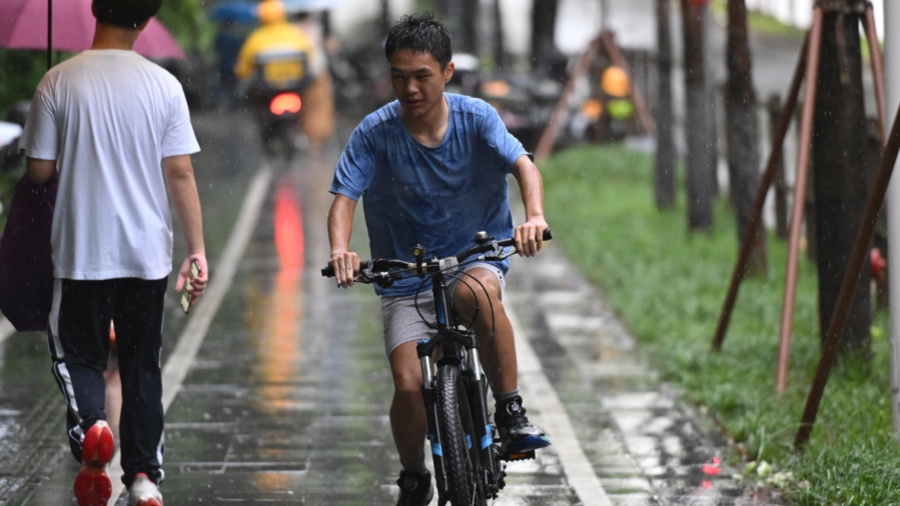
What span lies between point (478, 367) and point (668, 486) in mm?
1784

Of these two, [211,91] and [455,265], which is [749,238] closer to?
[455,265]

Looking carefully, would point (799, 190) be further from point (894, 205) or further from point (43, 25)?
point (43, 25)

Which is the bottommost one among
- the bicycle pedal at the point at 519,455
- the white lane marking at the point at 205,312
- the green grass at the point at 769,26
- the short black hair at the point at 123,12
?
the white lane marking at the point at 205,312

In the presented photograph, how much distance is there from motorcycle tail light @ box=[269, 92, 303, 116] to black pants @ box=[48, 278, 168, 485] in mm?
19378

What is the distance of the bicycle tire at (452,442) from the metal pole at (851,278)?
7.34 feet

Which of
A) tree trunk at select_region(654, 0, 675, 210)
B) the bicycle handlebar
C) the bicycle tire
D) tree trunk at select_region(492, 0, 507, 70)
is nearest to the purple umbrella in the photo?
the bicycle handlebar

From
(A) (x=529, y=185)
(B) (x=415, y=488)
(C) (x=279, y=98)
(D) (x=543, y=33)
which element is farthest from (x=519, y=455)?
(D) (x=543, y=33)

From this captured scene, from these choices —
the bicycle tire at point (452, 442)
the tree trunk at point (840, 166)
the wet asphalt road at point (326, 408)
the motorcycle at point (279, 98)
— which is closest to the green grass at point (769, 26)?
the motorcycle at point (279, 98)

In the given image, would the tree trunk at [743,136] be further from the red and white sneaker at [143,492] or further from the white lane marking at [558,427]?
the red and white sneaker at [143,492]

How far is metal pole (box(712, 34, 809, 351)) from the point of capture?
28.1ft

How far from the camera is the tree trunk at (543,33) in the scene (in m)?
32.4

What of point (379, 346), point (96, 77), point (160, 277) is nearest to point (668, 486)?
point (160, 277)

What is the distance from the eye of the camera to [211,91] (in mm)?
42031

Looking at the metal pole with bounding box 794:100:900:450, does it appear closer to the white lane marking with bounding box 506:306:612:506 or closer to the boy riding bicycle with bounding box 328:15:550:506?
the white lane marking with bounding box 506:306:612:506
